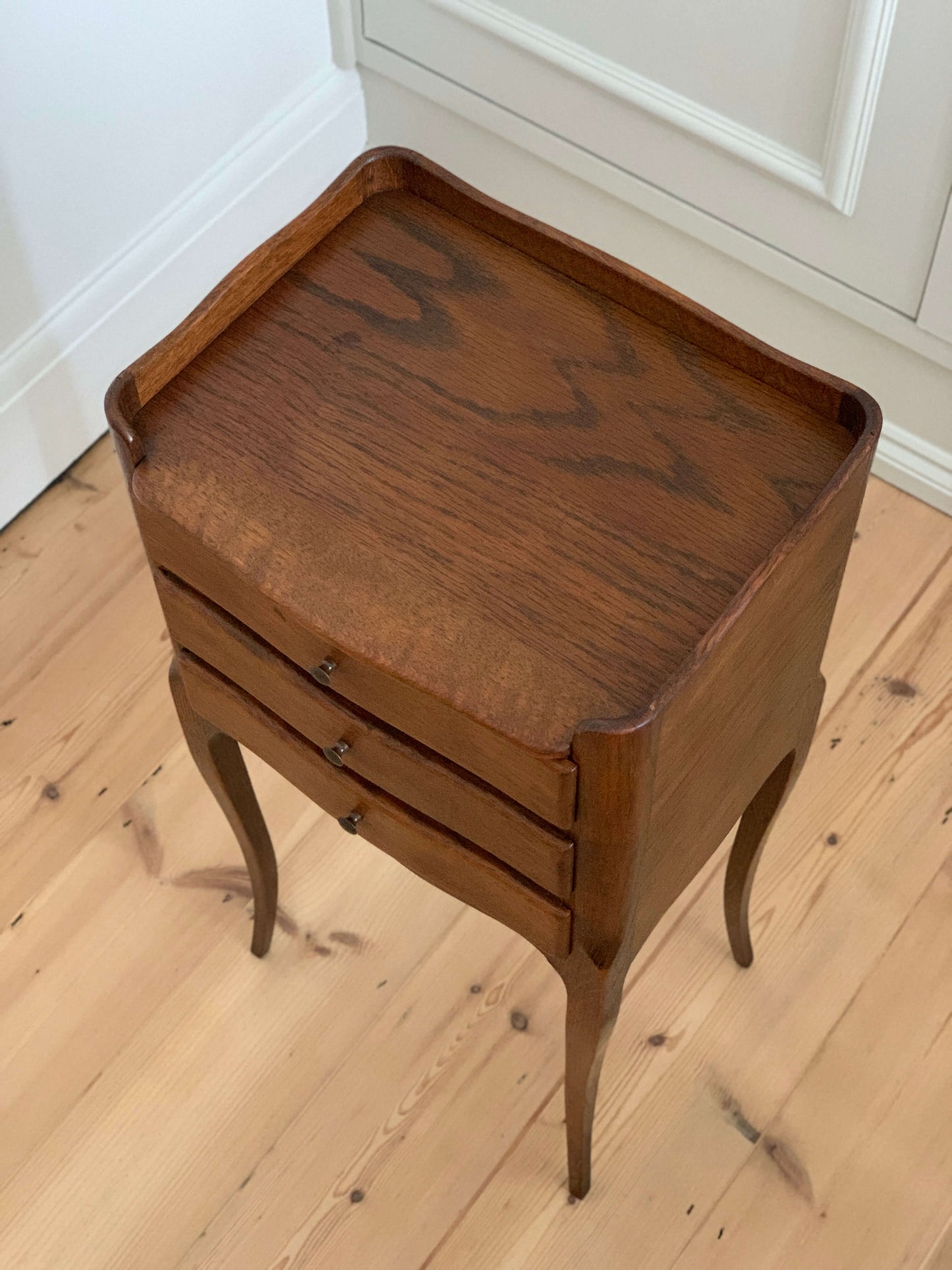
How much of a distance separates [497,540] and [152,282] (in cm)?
105

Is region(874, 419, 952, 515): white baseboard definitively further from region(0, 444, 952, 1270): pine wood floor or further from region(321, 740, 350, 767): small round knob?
region(321, 740, 350, 767): small round knob

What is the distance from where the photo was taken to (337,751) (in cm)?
96

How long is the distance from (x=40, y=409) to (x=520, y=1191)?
1039mm

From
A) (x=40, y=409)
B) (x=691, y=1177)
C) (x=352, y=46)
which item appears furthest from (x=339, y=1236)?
(x=352, y=46)

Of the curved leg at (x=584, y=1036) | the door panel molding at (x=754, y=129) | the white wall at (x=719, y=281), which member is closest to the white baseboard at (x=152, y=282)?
the white wall at (x=719, y=281)

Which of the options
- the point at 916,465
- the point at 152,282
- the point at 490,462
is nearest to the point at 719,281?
the point at 916,465

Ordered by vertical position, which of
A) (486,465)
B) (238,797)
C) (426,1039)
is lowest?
(426,1039)

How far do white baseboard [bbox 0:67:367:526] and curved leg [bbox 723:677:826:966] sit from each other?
0.98m

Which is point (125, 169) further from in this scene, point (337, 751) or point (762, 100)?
point (337, 751)

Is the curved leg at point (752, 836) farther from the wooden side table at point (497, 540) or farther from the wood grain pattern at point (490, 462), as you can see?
the wood grain pattern at point (490, 462)

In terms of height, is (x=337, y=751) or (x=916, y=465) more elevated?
(x=337, y=751)

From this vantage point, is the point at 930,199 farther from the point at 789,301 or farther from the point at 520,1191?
the point at 520,1191

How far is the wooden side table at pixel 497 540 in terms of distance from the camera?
85 cm

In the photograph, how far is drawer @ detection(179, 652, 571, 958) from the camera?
96 cm
